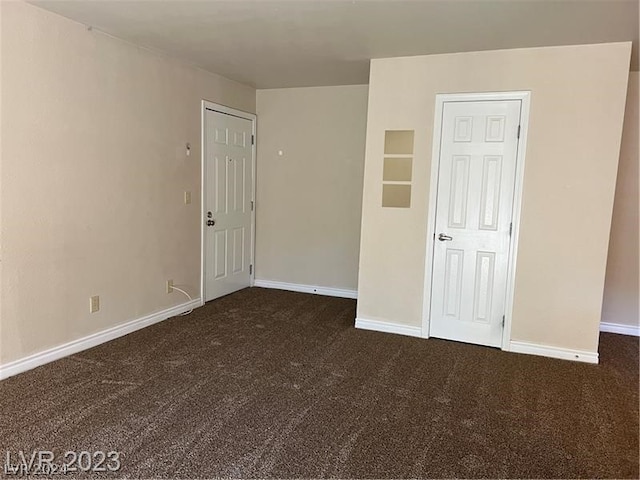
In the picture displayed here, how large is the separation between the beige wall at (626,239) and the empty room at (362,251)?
2 centimetres

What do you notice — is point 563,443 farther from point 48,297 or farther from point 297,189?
point 297,189

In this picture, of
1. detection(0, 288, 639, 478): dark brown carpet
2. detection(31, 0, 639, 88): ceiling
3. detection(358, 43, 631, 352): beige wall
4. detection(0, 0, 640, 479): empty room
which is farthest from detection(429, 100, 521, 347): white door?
detection(31, 0, 639, 88): ceiling

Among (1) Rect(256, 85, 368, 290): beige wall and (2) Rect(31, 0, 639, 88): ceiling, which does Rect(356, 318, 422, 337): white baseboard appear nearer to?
(1) Rect(256, 85, 368, 290): beige wall

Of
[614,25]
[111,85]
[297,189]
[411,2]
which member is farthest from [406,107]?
[111,85]

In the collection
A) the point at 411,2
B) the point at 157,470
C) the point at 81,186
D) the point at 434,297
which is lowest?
the point at 157,470

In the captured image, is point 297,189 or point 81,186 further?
point 297,189

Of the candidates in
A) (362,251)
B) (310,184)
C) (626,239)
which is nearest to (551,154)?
(626,239)

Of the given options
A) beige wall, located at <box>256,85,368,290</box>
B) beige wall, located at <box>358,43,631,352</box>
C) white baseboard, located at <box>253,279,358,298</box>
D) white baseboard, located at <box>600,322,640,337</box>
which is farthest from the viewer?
white baseboard, located at <box>253,279,358,298</box>

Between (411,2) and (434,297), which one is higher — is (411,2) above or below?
above

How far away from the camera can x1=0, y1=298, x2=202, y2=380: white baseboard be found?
3.00 metres

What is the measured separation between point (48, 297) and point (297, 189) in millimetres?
3022

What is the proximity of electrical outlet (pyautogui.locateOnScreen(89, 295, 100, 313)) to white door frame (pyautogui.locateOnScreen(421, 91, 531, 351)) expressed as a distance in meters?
2.74

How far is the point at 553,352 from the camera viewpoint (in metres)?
3.67

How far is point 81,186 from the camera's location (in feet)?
11.1
